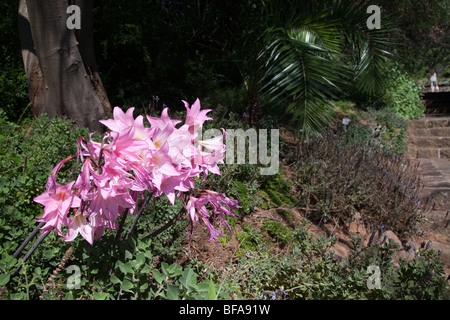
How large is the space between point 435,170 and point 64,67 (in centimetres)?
584

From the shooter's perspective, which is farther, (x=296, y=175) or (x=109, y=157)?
(x=296, y=175)

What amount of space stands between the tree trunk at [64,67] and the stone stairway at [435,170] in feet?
12.6

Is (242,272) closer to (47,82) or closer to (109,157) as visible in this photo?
(109,157)

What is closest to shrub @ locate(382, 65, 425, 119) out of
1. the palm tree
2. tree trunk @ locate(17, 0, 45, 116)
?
the palm tree

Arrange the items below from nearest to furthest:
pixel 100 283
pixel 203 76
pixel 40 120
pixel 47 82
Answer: pixel 100 283
pixel 40 120
pixel 47 82
pixel 203 76

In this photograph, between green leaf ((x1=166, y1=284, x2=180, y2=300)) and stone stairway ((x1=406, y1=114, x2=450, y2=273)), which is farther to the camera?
stone stairway ((x1=406, y1=114, x2=450, y2=273))

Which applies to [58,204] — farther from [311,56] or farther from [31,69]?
[311,56]

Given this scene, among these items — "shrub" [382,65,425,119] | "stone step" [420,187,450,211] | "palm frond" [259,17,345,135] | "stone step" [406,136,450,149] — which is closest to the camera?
"palm frond" [259,17,345,135]

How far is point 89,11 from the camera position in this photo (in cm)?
365

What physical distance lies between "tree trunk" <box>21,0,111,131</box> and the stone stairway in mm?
3849

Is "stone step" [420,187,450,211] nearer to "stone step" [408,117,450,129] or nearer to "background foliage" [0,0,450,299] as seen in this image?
"background foliage" [0,0,450,299]

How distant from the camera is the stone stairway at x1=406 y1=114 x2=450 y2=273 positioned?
4176 millimetres

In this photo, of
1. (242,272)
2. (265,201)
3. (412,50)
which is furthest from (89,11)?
(412,50)

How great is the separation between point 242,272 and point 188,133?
113 cm
